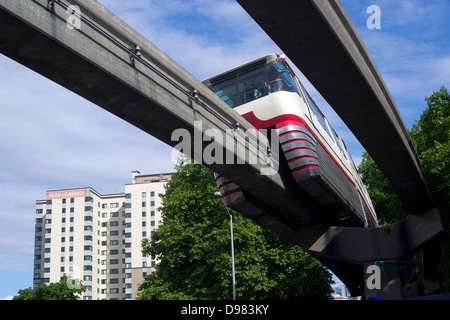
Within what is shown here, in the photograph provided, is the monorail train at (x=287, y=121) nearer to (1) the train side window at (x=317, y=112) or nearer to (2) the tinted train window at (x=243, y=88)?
(2) the tinted train window at (x=243, y=88)

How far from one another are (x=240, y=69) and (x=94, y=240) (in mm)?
127115

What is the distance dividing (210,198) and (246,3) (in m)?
25.5

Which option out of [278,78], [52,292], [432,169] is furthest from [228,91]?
[52,292]

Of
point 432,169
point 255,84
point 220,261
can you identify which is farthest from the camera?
point 220,261

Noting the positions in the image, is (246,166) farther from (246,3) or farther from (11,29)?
(11,29)

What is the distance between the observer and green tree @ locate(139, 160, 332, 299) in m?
29.4

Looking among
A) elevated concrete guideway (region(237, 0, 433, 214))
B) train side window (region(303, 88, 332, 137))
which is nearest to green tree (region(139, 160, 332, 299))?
train side window (region(303, 88, 332, 137))

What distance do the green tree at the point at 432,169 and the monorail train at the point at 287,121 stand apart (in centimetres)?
1144

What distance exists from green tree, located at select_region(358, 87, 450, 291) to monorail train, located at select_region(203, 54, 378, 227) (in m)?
11.4

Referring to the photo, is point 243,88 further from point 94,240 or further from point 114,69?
point 94,240

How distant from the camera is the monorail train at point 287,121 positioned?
1427 centimetres

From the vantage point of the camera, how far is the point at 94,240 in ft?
446

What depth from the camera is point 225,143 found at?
12.2 m
